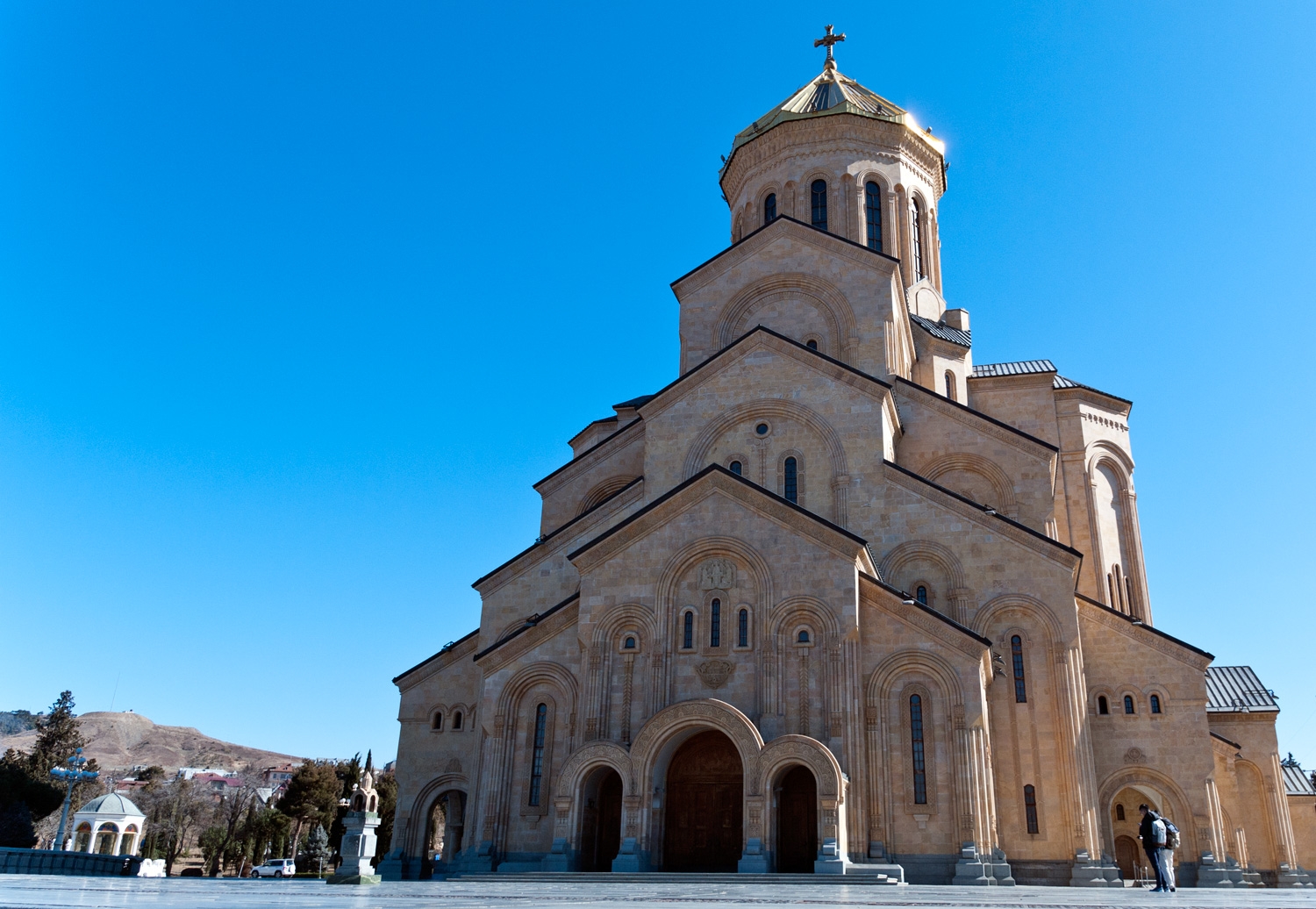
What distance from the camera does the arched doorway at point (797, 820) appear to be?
58.2 ft

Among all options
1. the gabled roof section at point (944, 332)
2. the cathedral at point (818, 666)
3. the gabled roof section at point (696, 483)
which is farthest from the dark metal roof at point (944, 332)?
the gabled roof section at point (696, 483)

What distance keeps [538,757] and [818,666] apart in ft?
19.7

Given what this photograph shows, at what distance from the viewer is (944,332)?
2908cm

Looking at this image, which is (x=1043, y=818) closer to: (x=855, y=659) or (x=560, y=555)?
(x=855, y=659)

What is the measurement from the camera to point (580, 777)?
1798 centimetres

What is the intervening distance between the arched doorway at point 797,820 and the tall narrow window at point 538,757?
4.82 meters

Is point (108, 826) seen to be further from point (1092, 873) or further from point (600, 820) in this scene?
point (1092, 873)

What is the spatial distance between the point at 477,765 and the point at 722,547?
6.83m

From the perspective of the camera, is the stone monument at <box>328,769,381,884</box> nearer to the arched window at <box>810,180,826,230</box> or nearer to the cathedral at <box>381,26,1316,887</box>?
the cathedral at <box>381,26,1316,887</box>

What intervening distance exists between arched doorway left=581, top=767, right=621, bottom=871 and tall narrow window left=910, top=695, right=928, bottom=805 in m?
5.42

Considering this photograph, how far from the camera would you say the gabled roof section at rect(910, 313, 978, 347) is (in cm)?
2833

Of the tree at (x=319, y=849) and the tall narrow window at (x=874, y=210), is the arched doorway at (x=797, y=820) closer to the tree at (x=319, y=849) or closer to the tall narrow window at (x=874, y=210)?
the tall narrow window at (x=874, y=210)

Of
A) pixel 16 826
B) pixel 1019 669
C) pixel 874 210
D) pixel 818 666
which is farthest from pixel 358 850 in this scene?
pixel 16 826

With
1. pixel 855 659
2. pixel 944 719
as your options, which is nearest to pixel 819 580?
pixel 855 659
